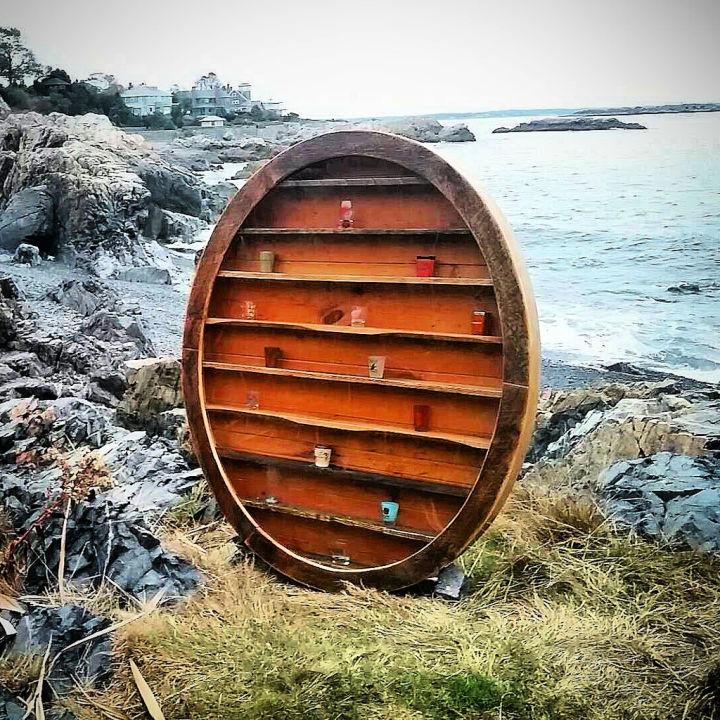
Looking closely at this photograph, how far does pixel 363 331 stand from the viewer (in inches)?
91.8

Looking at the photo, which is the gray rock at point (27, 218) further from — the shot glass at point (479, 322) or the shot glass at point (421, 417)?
the shot glass at point (479, 322)

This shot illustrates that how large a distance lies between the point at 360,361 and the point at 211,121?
50.7 inches

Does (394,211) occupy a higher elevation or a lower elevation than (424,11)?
lower

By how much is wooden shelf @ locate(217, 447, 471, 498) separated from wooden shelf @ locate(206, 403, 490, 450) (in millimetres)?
139

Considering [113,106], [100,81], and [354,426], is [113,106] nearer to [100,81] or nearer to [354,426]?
[100,81]

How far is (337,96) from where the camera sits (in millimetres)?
2881

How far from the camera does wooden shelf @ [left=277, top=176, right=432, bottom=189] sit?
2211 millimetres

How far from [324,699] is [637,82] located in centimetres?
226

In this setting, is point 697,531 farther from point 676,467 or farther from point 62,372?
point 62,372

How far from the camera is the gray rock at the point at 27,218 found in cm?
301

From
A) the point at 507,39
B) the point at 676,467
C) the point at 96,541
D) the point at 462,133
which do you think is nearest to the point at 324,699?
the point at 96,541

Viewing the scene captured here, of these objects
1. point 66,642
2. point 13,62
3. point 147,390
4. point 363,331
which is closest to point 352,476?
point 363,331

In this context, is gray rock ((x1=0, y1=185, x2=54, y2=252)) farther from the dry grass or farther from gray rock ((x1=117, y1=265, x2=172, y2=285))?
the dry grass

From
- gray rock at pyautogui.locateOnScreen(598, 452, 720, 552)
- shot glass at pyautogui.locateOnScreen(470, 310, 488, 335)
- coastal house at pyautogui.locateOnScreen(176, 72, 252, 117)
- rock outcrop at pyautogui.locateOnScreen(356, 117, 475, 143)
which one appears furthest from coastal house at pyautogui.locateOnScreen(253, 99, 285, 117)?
gray rock at pyautogui.locateOnScreen(598, 452, 720, 552)
